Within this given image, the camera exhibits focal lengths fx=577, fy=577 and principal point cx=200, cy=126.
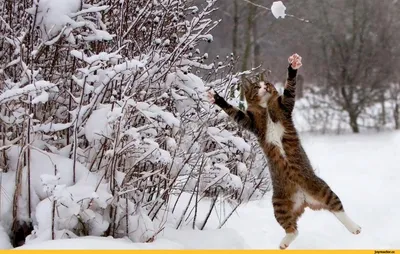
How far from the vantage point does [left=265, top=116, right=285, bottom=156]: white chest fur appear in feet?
12.5

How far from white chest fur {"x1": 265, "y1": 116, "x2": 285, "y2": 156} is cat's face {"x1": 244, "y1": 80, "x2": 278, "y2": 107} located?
0.46 ft

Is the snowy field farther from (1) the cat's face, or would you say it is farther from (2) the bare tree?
(2) the bare tree

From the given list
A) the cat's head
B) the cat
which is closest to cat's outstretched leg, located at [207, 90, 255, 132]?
the cat

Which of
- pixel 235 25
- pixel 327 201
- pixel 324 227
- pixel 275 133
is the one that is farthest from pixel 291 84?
pixel 235 25

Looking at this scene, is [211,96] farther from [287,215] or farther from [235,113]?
[287,215]

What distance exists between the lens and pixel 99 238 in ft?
11.1

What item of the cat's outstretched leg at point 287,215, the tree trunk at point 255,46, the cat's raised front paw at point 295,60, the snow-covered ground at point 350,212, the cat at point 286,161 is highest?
the tree trunk at point 255,46

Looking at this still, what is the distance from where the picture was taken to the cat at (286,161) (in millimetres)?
3750

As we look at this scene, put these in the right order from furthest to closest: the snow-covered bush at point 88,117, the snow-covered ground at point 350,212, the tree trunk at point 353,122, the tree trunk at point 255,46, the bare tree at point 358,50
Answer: the tree trunk at point 353,122 < the bare tree at point 358,50 < the tree trunk at point 255,46 < the snow-covered ground at point 350,212 < the snow-covered bush at point 88,117

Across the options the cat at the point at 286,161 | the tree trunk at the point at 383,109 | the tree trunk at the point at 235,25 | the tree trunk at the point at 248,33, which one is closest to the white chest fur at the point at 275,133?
the cat at the point at 286,161

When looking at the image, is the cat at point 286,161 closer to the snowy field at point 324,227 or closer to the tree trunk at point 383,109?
the snowy field at point 324,227

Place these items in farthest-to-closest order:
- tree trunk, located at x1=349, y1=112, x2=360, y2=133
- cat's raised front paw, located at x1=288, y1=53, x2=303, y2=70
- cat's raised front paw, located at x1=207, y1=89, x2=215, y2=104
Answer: tree trunk, located at x1=349, y1=112, x2=360, y2=133 < cat's raised front paw, located at x1=207, y1=89, x2=215, y2=104 < cat's raised front paw, located at x1=288, y1=53, x2=303, y2=70

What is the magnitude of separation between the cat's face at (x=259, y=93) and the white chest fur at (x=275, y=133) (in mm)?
141

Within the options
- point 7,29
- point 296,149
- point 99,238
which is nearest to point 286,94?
point 296,149
